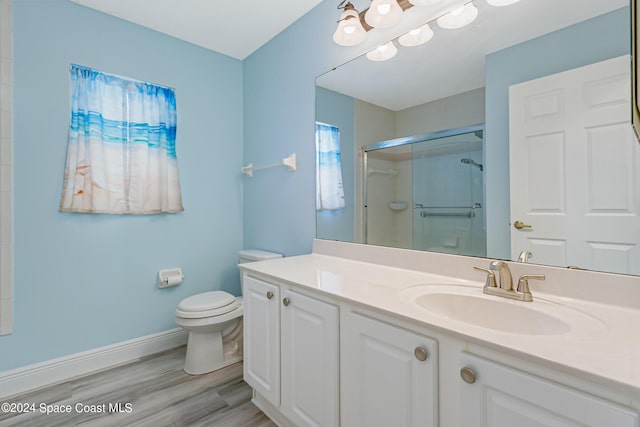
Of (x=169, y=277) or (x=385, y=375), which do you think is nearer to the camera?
(x=385, y=375)

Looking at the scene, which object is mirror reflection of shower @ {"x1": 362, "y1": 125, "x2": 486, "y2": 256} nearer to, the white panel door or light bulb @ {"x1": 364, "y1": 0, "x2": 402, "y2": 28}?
the white panel door

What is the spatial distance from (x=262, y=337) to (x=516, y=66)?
1620 mm

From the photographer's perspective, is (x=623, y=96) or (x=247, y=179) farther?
(x=247, y=179)

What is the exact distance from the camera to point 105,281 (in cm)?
206

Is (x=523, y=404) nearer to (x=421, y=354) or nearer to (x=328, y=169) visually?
(x=421, y=354)

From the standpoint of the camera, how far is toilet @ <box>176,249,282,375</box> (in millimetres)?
1886

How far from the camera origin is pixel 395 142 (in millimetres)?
1569

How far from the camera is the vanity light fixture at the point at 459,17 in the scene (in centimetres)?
127

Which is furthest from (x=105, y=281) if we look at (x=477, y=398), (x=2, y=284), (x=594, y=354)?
(x=594, y=354)

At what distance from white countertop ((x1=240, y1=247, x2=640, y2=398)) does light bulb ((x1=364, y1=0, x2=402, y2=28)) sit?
1.23 metres

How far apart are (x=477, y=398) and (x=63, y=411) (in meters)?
2.06

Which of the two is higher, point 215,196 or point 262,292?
point 215,196

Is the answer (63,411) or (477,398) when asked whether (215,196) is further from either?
(477,398)

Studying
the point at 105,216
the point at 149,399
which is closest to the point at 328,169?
the point at 105,216
